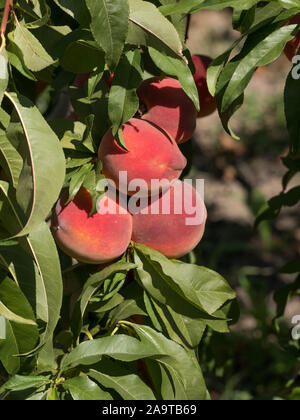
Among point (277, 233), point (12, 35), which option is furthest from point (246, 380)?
point (12, 35)

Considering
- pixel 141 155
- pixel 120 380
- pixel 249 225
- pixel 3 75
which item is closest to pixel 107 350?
pixel 120 380

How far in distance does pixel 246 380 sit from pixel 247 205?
865 mm

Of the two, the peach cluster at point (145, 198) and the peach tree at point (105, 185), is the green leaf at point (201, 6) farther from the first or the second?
the peach cluster at point (145, 198)

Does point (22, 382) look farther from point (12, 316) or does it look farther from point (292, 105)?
point (292, 105)

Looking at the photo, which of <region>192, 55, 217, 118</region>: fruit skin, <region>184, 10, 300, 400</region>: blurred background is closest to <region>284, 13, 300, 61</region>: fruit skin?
<region>192, 55, 217, 118</region>: fruit skin

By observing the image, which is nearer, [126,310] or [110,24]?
[110,24]

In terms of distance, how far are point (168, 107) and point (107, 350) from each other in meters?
0.38

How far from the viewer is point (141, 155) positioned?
2.94ft

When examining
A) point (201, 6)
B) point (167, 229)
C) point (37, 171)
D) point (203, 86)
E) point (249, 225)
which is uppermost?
point (201, 6)

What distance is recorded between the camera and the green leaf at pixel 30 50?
81 cm

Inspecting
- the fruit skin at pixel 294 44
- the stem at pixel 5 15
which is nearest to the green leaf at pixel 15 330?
the stem at pixel 5 15
